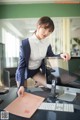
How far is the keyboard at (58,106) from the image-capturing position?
1.30m

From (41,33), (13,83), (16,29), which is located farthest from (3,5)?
(41,33)

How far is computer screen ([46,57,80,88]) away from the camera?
1502mm

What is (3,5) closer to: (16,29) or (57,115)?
(16,29)

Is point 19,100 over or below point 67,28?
below

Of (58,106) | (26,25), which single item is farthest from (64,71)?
(26,25)

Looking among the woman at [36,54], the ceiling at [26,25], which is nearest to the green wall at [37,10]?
the ceiling at [26,25]

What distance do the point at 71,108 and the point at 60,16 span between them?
3535 mm

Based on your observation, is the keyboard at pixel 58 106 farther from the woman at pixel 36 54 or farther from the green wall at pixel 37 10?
the green wall at pixel 37 10

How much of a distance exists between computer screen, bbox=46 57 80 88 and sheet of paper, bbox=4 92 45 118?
0.25 metres

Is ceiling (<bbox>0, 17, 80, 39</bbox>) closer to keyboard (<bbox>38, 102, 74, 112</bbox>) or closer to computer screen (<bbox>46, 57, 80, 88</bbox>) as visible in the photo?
computer screen (<bbox>46, 57, 80, 88</bbox>)

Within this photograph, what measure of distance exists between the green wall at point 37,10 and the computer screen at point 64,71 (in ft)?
10.3

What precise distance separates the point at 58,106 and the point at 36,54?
0.60m

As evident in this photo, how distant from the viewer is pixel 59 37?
4.52m

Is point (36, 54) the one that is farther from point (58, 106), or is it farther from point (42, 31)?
point (58, 106)
